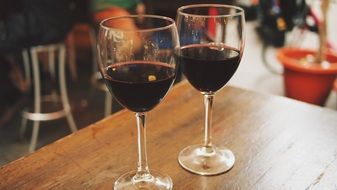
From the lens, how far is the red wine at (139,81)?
1.78ft

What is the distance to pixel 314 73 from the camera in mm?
1852

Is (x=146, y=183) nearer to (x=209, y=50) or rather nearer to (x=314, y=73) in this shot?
(x=209, y=50)

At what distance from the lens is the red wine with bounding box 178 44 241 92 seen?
0.62 metres

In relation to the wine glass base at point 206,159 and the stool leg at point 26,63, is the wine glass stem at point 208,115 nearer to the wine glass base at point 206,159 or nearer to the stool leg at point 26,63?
the wine glass base at point 206,159

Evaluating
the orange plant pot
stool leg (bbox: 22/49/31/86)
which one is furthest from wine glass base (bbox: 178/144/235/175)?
stool leg (bbox: 22/49/31/86)

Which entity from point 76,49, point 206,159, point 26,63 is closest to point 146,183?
point 206,159

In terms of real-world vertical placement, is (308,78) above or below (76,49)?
above

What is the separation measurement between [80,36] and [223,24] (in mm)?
2560

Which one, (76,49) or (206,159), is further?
(76,49)

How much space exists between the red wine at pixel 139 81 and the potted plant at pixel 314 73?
141 cm

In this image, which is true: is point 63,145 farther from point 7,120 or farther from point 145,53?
point 7,120

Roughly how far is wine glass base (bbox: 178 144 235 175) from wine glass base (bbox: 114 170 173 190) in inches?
2.0

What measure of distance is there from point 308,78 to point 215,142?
127cm

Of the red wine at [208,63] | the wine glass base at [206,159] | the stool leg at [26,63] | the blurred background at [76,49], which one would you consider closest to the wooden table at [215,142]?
the wine glass base at [206,159]
